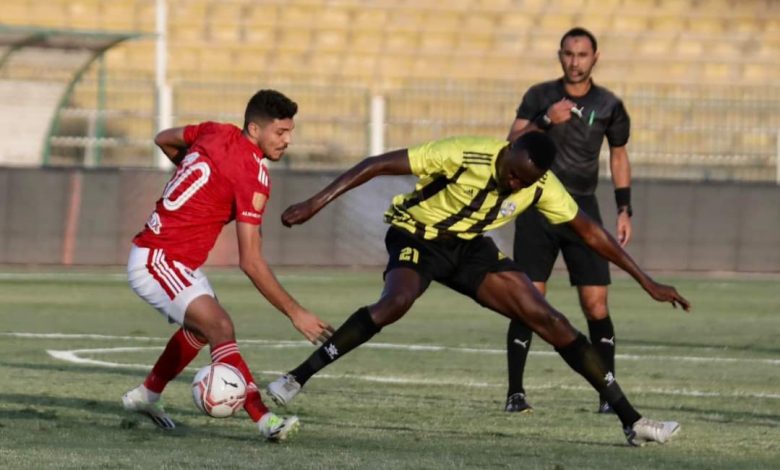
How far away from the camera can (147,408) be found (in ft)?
28.1

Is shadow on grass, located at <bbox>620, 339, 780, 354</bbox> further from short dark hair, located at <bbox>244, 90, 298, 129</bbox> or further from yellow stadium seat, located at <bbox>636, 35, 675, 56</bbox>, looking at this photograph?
yellow stadium seat, located at <bbox>636, 35, 675, 56</bbox>

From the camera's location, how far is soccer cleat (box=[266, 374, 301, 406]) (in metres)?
8.33

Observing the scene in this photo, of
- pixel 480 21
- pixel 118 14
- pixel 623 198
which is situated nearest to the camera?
pixel 623 198

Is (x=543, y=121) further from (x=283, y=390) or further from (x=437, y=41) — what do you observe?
(x=437, y=41)

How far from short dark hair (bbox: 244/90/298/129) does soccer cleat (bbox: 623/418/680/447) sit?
2117 mm

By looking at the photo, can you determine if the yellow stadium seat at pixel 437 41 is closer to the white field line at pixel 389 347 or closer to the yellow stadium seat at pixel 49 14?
the yellow stadium seat at pixel 49 14

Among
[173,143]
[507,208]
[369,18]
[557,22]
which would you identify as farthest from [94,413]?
[557,22]

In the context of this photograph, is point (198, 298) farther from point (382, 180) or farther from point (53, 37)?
point (53, 37)

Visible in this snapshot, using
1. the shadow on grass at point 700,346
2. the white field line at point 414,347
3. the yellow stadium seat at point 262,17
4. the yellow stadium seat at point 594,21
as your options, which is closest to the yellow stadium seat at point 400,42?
the yellow stadium seat at point 262,17

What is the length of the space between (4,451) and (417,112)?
1818cm

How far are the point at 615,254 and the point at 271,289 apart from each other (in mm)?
1857

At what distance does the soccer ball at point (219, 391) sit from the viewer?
7.78m

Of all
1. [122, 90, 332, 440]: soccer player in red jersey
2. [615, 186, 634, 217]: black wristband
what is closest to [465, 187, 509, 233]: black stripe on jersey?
[122, 90, 332, 440]: soccer player in red jersey

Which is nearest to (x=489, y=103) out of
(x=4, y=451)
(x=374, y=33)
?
(x=374, y=33)
